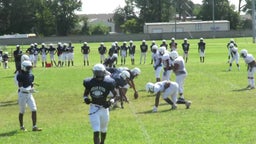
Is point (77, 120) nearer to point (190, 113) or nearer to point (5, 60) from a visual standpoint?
point (190, 113)

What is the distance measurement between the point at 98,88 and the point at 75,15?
11453 cm

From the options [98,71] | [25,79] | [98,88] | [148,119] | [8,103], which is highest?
[98,71]

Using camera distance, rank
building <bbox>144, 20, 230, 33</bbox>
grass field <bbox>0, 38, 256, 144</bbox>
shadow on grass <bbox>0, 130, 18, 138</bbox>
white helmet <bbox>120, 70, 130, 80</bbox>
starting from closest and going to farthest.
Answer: grass field <bbox>0, 38, 256, 144</bbox> < shadow on grass <bbox>0, 130, 18, 138</bbox> < white helmet <bbox>120, 70, 130, 80</bbox> < building <bbox>144, 20, 230, 33</bbox>

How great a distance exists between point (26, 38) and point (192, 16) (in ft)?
274

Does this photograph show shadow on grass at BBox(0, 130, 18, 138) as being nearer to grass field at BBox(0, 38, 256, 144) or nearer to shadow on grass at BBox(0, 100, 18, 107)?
grass field at BBox(0, 38, 256, 144)

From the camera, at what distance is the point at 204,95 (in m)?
21.9

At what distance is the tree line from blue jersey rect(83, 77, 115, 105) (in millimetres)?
100328

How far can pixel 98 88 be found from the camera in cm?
1109

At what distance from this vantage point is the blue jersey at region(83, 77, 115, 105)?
36.3 ft

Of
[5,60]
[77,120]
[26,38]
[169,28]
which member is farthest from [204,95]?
[169,28]

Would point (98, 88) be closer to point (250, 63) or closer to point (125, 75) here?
point (125, 75)

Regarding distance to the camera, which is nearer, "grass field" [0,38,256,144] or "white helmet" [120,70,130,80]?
"grass field" [0,38,256,144]

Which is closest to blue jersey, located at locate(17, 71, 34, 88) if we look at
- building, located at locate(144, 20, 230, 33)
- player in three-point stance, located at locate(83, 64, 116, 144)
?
player in three-point stance, located at locate(83, 64, 116, 144)

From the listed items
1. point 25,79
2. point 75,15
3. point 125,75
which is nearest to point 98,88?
point 25,79
